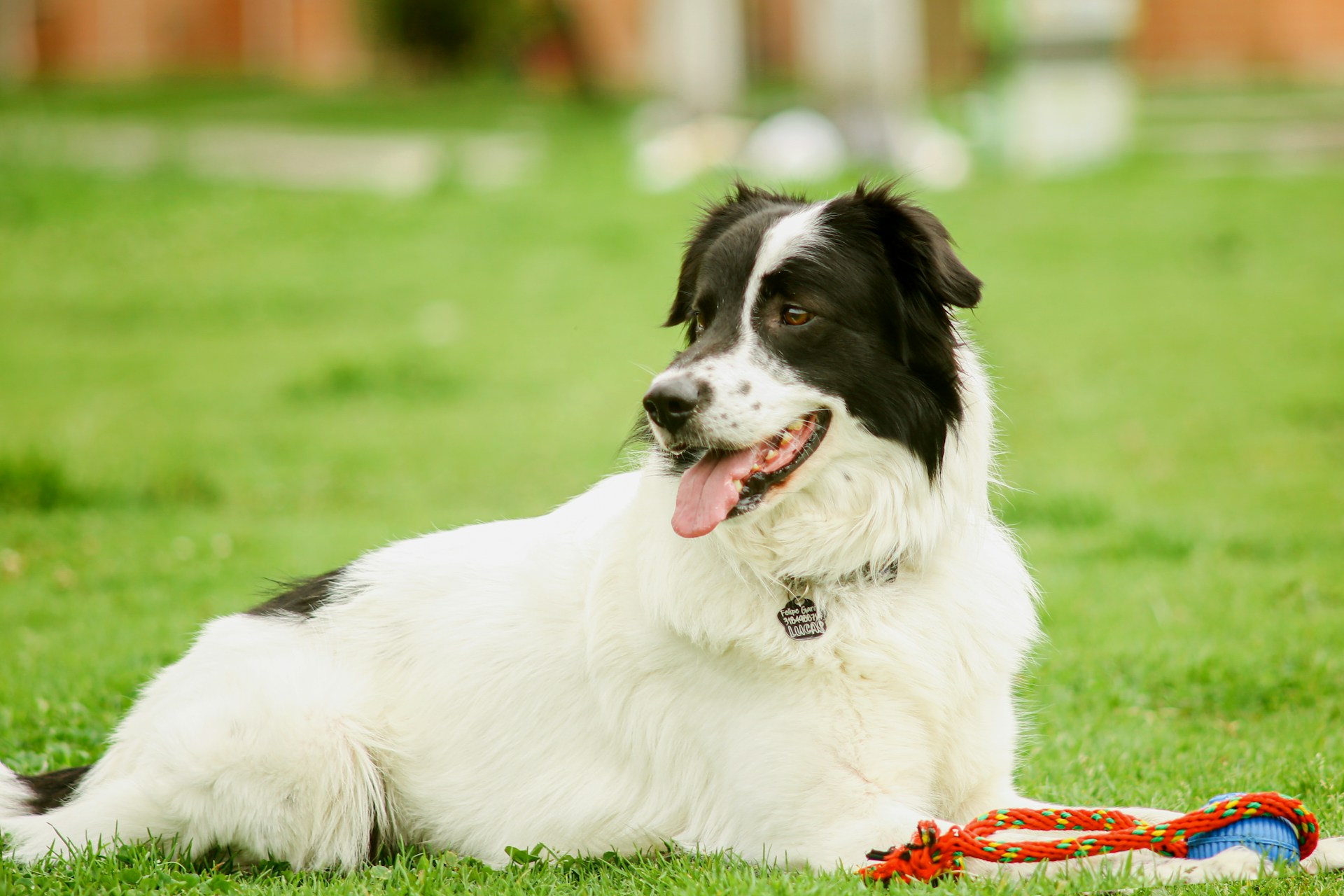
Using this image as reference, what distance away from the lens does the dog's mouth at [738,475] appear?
11.4 ft

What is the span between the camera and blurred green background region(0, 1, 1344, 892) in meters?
5.16

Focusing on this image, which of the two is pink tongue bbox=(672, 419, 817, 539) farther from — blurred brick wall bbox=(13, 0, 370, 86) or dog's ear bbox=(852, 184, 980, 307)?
blurred brick wall bbox=(13, 0, 370, 86)

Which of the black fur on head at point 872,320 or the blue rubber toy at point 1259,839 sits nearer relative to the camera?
the blue rubber toy at point 1259,839

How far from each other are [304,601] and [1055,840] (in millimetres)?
2152

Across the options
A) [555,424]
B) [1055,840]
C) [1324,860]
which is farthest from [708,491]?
[555,424]

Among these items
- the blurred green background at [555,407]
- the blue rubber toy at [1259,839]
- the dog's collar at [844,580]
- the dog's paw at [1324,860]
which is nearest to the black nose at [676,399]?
the dog's collar at [844,580]

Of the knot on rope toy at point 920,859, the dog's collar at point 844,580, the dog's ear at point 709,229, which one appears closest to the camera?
the knot on rope toy at point 920,859

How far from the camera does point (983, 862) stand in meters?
3.38

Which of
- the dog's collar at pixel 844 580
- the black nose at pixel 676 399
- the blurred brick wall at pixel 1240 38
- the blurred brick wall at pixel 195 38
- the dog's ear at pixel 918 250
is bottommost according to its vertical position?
the dog's collar at pixel 844 580

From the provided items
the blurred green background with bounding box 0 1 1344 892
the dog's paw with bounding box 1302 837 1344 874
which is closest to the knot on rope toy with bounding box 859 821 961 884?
the blurred green background with bounding box 0 1 1344 892

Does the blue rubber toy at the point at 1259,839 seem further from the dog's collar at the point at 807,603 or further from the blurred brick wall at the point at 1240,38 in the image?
the blurred brick wall at the point at 1240,38

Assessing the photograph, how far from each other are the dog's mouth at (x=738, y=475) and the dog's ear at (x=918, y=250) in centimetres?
41

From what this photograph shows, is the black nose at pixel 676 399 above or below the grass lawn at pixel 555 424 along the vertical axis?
above

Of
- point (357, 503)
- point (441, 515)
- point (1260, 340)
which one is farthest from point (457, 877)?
point (1260, 340)
